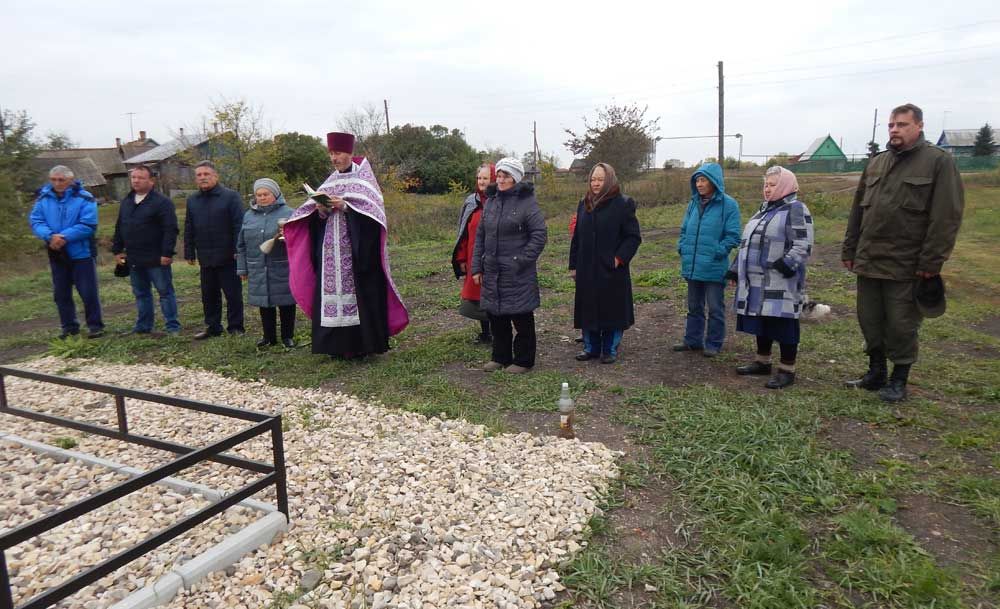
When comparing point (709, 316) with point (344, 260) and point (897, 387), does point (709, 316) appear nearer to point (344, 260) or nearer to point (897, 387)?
point (897, 387)

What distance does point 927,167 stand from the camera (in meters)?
4.36

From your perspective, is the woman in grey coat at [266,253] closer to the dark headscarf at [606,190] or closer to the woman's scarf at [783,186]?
the dark headscarf at [606,190]

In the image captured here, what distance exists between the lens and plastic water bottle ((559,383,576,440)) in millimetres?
4188

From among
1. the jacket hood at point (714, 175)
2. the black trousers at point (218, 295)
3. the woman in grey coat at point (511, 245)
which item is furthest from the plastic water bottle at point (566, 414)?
the black trousers at point (218, 295)

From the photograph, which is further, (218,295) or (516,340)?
(218,295)

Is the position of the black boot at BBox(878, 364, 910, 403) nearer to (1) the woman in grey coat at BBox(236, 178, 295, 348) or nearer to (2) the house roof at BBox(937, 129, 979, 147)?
(1) the woman in grey coat at BBox(236, 178, 295, 348)

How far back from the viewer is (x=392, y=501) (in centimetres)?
349

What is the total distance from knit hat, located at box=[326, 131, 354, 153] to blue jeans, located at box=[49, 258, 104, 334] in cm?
379

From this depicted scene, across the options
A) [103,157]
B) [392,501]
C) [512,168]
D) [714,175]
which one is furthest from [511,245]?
Result: [103,157]

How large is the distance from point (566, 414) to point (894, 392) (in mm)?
2554

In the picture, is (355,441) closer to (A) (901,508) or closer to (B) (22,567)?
(B) (22,567)

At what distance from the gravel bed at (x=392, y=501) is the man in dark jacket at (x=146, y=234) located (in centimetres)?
239

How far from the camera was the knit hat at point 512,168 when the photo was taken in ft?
18.0

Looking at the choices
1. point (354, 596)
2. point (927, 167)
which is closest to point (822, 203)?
point (927, 167)
